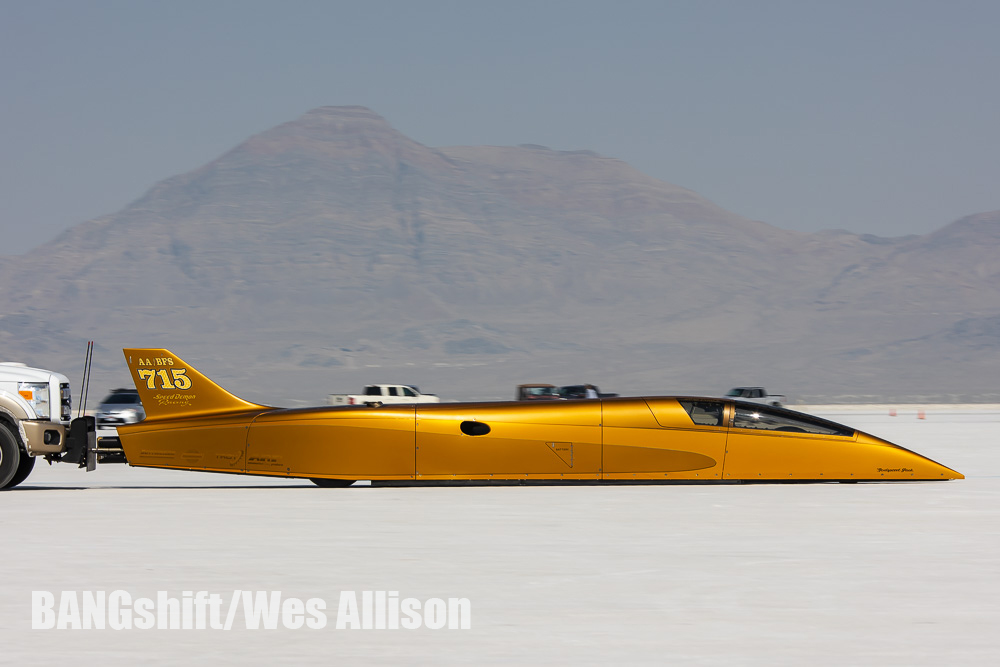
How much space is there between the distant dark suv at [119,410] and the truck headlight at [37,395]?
16.5 metres

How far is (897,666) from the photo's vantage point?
7.74 meters

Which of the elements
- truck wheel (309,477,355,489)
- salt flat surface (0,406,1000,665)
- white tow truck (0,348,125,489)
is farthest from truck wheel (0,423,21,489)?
truck wheel (309,477,355,489)

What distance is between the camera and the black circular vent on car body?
63.9ft

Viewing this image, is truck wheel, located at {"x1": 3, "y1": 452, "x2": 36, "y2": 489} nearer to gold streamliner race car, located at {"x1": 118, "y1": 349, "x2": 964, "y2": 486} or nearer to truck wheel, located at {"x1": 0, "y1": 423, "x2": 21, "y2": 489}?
truck wheel, located at {"x1": 0, "y1": 423, "x2": 21, "y2": 489}

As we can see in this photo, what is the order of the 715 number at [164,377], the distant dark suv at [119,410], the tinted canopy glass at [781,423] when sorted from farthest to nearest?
the distant dark suv at [119,410] → the 715 number at [164,377] → the tinted canopy glass at [781,423]

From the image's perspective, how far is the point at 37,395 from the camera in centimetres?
1911

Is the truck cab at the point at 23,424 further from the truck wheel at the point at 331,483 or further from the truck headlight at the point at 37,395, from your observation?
the truck wheel at the point at 331,483

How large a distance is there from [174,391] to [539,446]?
5715 mm

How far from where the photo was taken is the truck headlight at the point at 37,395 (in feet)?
62.1

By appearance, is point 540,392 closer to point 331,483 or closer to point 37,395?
point 331,483

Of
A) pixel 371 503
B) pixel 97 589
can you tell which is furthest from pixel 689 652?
pixel 371 503

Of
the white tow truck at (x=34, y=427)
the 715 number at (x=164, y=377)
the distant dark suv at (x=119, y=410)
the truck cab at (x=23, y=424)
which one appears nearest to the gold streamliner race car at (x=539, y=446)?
the 715 number at (x=164, y=377)

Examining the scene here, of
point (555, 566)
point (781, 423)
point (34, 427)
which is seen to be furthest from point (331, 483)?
point (555, 566)

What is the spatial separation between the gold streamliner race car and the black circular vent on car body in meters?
0.01
